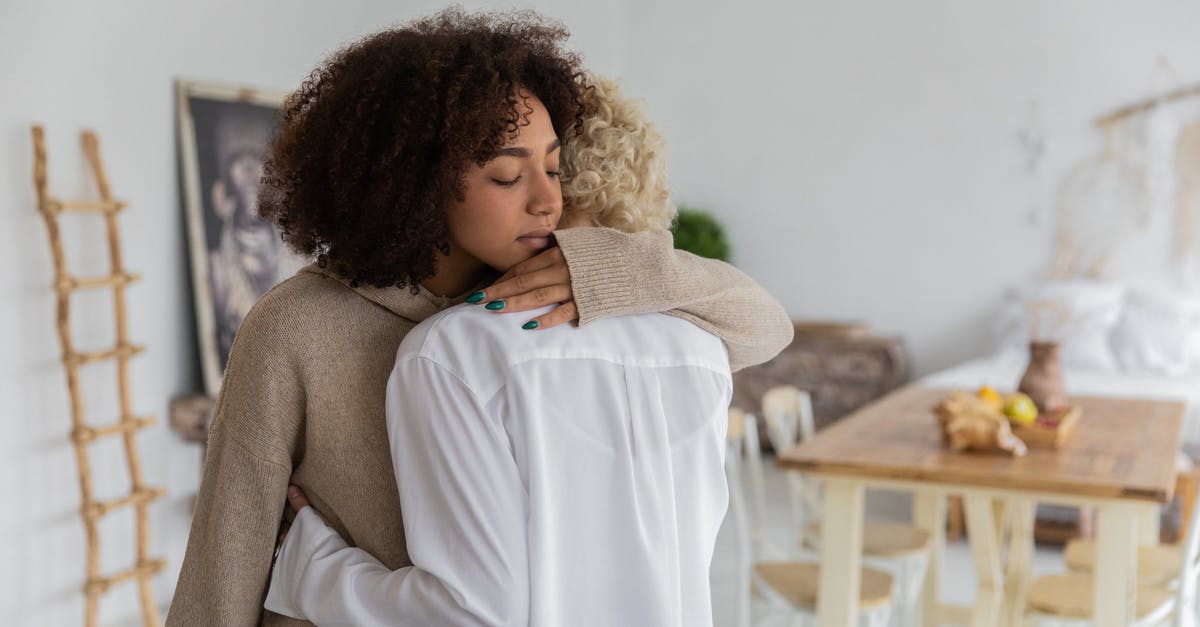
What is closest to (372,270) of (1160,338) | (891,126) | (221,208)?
(221,208)

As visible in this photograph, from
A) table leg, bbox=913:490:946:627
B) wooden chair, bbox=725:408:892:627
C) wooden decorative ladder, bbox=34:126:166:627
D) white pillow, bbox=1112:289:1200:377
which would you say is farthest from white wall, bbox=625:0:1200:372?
wooden decorative ladder, bbox=34:126:166:627

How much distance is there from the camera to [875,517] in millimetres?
5523

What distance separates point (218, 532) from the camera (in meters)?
1.22

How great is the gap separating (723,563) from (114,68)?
294cm

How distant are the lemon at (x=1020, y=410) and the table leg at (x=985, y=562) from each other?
0.44 metres

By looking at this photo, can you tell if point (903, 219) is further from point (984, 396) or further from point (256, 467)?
point (256, 467)

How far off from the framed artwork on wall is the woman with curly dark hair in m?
2.80

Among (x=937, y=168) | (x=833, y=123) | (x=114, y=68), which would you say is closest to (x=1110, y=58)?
(x=937, y=168)

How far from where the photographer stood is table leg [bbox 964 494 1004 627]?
11.4ft

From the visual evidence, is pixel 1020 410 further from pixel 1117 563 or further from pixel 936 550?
pixel 936 550

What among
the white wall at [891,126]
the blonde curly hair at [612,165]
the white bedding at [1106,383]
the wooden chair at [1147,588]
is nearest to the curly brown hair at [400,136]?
the blonde curly hair at [612,165]

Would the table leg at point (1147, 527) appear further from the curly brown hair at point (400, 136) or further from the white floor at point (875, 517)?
the curly brown hair at point (400, 136)

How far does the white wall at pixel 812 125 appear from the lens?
12.9 ft

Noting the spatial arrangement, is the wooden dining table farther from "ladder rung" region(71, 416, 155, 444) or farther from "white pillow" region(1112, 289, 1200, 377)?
"white pillow" region(1112, 289, 1200, 377)
